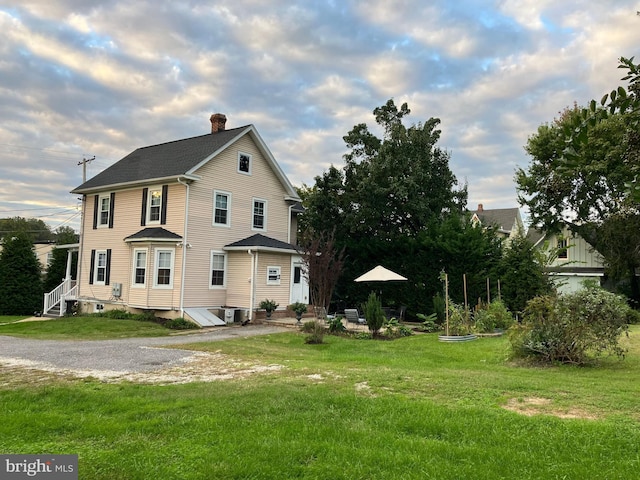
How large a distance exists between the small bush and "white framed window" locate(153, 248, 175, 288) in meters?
1.84

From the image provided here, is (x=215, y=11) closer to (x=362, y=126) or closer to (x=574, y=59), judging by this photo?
(x=574, y=59)

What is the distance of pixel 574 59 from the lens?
727 centimetres

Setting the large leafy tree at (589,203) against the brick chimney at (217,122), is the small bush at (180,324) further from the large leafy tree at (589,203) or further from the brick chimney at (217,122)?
the large leafy tree at (589,203)

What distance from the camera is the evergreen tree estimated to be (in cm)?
2728

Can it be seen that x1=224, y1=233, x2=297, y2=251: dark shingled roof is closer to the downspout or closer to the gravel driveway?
the downspout

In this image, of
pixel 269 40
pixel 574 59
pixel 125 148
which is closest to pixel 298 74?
pixel 269 40

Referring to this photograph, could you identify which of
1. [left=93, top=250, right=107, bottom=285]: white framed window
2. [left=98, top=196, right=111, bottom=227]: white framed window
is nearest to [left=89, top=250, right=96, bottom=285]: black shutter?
[left=93, top=250, right=107, bottom=285]: white framed window

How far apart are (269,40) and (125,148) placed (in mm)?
19264

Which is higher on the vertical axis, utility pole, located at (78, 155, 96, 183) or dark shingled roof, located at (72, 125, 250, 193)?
utility pole, located at (78, 155, 96, 183)

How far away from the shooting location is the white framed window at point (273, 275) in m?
21.5

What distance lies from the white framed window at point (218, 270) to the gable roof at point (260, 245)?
563 millimetres

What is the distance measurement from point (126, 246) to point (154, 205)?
2505mm

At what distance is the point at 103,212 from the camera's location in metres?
23.4

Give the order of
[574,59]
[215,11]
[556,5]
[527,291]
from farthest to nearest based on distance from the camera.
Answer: [527,291] < [215,11] < [574,59] < [556,5]
